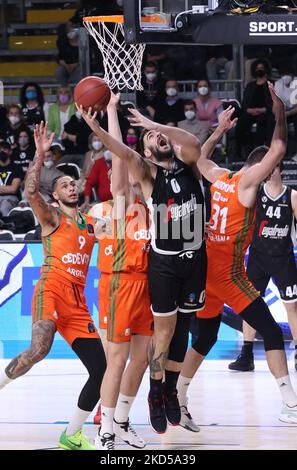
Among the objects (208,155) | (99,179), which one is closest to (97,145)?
(99,179)

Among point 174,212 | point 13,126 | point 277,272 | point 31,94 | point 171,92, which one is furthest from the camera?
point 31,94

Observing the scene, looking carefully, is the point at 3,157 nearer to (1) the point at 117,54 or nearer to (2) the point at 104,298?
(1) the point at 117,54

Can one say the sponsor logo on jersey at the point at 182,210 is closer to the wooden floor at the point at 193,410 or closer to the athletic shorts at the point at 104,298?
the athletic shorts at the point at 104,298

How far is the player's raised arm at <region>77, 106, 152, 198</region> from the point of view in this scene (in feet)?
21.6

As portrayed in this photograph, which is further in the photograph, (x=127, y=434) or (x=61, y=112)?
(x=61, y=112)

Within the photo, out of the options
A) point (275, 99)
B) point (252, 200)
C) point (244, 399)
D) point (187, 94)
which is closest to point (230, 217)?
point (252, 200)

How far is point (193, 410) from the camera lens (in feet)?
26.9

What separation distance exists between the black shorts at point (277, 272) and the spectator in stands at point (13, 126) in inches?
208

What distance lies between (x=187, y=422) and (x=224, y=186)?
1772 mm

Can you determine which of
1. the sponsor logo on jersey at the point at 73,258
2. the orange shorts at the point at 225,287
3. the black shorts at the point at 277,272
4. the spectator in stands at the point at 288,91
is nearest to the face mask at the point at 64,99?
the spectator in stands at the point at 288,91

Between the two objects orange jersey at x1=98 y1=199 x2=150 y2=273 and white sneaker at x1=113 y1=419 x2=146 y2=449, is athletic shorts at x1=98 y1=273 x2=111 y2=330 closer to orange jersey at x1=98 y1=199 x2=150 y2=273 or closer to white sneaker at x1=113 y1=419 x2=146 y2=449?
orange jersey at x1=98 y1=199 x2=150 y2=273

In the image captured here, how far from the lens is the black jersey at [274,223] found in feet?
32.1

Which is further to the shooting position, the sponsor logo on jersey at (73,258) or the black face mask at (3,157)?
the black face mask at (3,157)

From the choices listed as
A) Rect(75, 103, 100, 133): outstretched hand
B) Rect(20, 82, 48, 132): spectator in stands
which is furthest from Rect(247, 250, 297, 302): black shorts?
Rect(20, 82, 48, 132): spectator in stands
